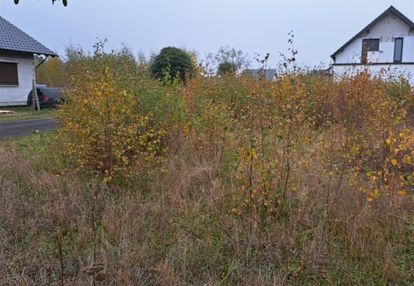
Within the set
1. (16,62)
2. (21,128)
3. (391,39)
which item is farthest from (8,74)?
(391,39)

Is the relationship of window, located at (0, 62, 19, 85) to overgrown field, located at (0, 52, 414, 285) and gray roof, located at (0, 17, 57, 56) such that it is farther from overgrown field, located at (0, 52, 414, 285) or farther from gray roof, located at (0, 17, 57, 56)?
overgrown field, located at (0, 52, 414, 285)

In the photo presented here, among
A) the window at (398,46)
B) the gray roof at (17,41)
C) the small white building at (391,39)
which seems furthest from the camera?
the window at (398,46)

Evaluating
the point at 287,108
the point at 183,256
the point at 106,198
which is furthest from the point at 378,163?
the point at 106,198

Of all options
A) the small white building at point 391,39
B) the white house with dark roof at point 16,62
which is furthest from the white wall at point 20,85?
the small white building at point 391,39

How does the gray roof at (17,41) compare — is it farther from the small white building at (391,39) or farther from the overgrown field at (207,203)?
the small white building at (391,39)

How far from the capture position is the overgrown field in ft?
9.45

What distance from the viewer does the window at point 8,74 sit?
56.6 feet

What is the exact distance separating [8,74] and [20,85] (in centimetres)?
80

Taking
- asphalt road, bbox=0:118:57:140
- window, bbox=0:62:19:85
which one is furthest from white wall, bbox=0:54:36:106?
asphalt road, bbox=0:118:57:140

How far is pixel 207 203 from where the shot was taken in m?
3.91

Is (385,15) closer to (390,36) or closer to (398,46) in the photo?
(390,36)

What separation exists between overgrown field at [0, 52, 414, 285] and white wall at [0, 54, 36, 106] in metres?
13.7

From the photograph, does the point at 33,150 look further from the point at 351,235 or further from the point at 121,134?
the point at 351,235

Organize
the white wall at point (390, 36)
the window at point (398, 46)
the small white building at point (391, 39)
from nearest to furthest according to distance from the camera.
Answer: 1. the small white building at point (391, 39)
2. the white wall at point (390, 36)
3. the window at point (398, 46)
